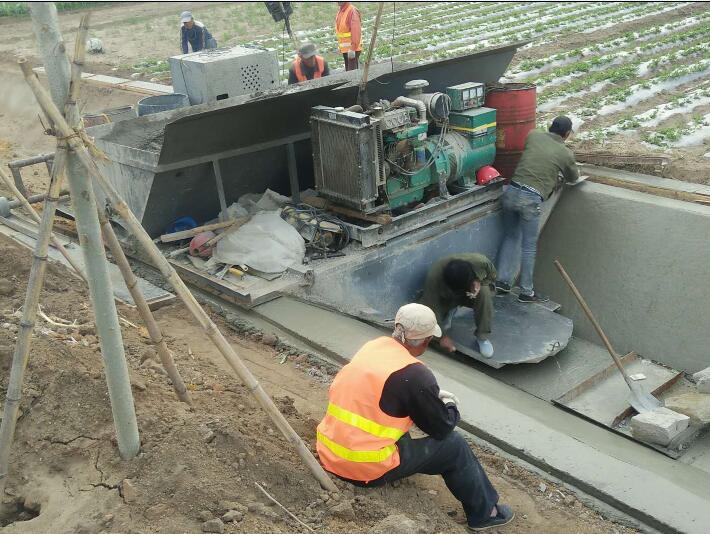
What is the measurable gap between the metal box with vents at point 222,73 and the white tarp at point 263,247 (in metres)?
1.63

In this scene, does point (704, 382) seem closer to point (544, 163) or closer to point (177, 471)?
point (544, 163)

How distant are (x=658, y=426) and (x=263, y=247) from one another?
11.6 ft

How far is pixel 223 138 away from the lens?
6.79 m

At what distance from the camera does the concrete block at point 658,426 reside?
17.7ft

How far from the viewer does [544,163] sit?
7.48 m

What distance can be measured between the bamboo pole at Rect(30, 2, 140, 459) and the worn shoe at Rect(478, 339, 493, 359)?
4040mm

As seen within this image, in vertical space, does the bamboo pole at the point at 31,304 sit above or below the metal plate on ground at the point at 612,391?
above

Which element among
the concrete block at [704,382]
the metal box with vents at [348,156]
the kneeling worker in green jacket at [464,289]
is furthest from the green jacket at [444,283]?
the concrete block at [704,382]

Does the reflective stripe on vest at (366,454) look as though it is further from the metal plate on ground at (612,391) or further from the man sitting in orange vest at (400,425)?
the metal plate on ground at (612,391)

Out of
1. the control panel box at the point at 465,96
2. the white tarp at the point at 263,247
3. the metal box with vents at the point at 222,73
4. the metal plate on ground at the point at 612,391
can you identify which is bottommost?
the metal plate on ground at the point at 612,391

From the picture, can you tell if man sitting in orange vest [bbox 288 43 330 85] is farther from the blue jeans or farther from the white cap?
the white cap

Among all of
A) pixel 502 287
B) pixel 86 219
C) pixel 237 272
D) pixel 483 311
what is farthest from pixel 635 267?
pixel 86 219

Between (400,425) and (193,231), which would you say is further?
(193,231)

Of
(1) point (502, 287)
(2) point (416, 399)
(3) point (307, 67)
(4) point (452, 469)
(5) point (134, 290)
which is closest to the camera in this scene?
(5) point (134, 290)
